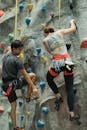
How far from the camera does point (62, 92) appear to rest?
31.3 ft

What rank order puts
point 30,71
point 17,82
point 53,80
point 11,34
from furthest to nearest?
point 11,34
point 30,71
point 53,80
point 17,82

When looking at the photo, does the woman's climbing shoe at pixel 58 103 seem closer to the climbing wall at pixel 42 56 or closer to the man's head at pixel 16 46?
the climbing wall at pixel 42 56

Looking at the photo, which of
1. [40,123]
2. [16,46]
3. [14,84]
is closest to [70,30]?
[16,46]

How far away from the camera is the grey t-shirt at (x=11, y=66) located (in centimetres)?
841

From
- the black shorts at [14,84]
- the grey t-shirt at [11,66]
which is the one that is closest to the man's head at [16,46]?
the grey t-shirt at [11,66]

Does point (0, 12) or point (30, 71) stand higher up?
point (0, 12)

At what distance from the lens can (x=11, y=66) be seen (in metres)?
8.45

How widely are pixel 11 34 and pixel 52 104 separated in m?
2.09

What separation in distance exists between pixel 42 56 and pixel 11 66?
1685mm

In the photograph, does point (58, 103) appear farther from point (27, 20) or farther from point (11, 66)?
point (27, 20)

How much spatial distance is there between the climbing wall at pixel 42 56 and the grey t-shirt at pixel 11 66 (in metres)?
1.38

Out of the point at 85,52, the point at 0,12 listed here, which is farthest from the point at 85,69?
the point at 0,12

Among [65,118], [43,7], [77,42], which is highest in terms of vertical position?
[43,7]

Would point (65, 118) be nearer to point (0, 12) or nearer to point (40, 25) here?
point (40, 25)
